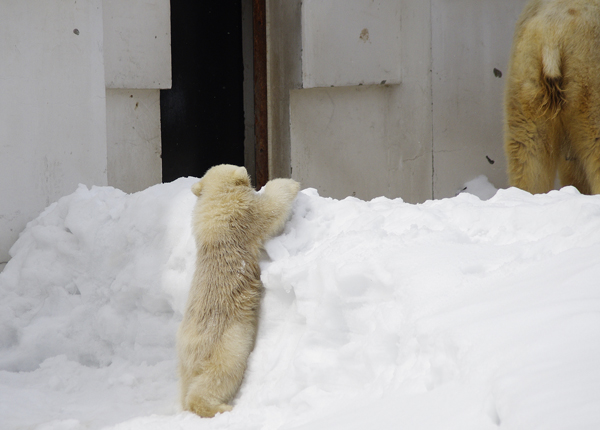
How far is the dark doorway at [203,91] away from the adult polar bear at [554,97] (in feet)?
11.8

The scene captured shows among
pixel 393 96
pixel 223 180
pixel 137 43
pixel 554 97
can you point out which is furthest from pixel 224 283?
pixel 393 96

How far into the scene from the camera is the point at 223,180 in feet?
9.75

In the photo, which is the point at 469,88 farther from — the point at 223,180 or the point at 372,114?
the point at 223,180

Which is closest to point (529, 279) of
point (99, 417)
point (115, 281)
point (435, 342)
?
point (435, 342)

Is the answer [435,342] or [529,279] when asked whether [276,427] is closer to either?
[435,342]

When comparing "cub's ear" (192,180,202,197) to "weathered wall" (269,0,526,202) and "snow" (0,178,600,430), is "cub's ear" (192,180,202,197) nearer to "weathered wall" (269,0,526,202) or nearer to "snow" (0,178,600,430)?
"snow" (0,178,600,430)

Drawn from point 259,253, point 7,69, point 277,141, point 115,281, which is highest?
point 7,69

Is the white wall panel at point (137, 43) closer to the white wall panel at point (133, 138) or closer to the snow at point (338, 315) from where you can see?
the white wall panel at point (133, 138)

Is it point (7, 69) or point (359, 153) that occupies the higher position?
point (7, 69)

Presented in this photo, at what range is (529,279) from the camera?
1909mm

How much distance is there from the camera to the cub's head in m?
2.96

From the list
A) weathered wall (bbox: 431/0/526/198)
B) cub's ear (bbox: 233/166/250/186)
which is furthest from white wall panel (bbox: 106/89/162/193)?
weathered wall (bbox: 431/0/526/198)

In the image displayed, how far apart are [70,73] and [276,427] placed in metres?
2.96

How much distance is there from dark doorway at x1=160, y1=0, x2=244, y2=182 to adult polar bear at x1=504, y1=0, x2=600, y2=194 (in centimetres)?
359
